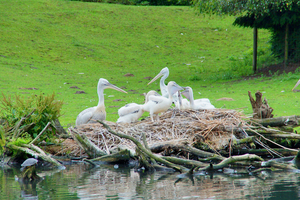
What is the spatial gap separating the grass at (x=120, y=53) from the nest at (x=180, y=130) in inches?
148

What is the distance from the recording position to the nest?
28.3ft

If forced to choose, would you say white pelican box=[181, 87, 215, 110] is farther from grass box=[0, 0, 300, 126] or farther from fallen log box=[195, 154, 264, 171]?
fallen log box=[195, 154, 264, 171]

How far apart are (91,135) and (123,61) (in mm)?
19391

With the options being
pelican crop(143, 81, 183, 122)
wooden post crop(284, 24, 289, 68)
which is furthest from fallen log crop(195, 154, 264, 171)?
wooden post crop(284, 24, 289, 68)

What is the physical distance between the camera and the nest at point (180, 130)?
862 centimetres

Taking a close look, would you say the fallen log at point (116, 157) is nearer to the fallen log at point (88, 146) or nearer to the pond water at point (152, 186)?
the fallen log at point (88, 146)

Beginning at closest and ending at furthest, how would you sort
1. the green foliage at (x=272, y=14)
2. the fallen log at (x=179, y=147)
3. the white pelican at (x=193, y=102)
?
the fallen log at (x=179, y=147) → the white pelican at (x=193, y=102) → the green foliage at (x=272, y=14)

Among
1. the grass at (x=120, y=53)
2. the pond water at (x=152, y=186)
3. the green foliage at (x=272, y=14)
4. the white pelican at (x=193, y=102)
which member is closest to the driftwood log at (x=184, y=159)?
the pond water at (x=152, y=186)

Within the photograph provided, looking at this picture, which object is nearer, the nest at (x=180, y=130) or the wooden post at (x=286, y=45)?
the nest at (x=180, y=130)

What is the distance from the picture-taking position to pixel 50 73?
78.5 feet

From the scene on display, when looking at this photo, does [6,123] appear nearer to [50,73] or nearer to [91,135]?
[91,135]

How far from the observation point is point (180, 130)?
352 inches

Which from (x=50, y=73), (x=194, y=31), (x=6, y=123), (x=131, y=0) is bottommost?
(x=6, y=123)

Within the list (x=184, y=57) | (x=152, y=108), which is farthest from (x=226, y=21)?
(x=152, y=108)
